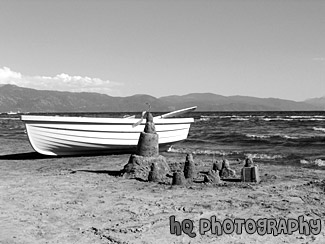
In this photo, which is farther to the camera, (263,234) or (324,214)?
(324,214)

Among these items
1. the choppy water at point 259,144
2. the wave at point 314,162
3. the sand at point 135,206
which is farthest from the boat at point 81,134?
the wave at point 314,162

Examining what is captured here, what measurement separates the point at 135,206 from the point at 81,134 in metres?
8.97

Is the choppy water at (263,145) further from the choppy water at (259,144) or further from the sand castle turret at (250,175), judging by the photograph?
the sand castle turret at (250,175)

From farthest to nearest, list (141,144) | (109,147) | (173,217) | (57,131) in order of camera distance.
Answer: (109,147) < (57,131) < (141,144) < (173,217)

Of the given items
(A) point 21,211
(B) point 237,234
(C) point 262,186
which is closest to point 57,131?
(A) point 21,211

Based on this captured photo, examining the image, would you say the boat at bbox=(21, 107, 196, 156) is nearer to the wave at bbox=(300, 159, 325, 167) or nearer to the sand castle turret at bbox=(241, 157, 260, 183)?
the wave at bbox=(300, 159, 325, 167)

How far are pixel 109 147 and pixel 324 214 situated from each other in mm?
11568

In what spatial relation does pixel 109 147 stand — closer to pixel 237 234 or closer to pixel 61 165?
pixel 61 165

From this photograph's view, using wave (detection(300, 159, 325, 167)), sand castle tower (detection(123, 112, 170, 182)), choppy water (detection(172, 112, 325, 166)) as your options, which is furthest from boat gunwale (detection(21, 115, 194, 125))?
wave (detection(300, 159, 325, 167))

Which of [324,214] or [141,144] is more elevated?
[141,144]

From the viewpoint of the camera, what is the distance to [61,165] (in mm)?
14461

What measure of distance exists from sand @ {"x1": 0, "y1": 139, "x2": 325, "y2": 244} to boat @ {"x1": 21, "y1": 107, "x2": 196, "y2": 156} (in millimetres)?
3864

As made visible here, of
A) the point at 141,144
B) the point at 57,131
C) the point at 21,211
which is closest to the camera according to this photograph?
the point at 21,211

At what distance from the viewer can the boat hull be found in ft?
50.8
